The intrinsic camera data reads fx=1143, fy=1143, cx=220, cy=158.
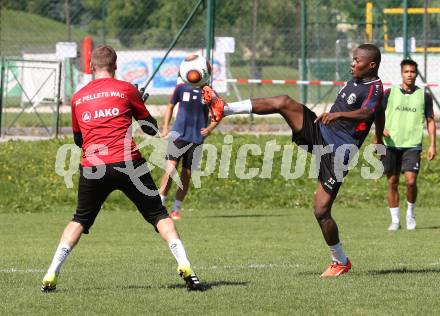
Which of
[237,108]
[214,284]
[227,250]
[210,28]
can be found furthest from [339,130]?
[210,28]

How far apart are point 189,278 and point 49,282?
46.1 inches

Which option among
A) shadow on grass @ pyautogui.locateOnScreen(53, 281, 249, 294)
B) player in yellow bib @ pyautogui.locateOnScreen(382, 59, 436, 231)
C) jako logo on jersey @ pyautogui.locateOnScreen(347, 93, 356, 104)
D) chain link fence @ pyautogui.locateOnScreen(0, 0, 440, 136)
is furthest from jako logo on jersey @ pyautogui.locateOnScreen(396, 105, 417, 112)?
chain link fence @ pyautogui.locateOnScreen(0, 0, 440, 136)

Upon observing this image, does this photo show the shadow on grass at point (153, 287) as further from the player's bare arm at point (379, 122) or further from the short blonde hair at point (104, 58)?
the player's bare arm at point (379, 122)

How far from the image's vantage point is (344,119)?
10.6 meters

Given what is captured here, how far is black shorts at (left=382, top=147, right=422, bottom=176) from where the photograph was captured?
1616cm

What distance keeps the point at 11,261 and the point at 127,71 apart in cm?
2159

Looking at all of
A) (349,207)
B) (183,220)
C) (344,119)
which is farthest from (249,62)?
(344,119)

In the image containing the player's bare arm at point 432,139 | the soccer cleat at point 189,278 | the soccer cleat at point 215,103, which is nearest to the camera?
the soccer cleat at point 189,278

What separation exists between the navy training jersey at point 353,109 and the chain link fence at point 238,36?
16.6m

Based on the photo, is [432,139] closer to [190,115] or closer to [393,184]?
[393,184]

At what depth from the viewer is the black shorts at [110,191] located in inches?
376

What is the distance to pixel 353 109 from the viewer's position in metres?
10.9

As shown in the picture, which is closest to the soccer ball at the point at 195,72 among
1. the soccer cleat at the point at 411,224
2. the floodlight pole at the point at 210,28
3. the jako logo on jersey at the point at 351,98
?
the jako logo on jersey at the point at 351,98

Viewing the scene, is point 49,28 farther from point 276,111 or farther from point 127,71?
point 276,111
